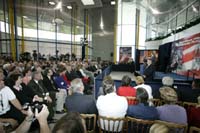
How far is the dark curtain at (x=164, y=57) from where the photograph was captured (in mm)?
8656

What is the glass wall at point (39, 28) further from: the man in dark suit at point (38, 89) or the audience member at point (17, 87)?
the audience member at point (17, 87)

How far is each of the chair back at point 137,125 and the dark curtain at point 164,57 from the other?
278 inches

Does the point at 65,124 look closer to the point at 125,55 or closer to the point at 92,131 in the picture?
the point at 92,131

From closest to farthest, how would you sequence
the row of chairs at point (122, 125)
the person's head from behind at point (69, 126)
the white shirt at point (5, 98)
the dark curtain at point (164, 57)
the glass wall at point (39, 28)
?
the person's head from behind at point (69, 126)
the row of chairs at point (122, 125)
the white shirt at point (5, 98)
the dark curtain at point (164, 57)
the glass wall at point (39, 28)

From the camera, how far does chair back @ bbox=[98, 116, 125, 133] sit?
2.27 meters

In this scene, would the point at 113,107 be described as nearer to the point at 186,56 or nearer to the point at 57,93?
the point at 57,93

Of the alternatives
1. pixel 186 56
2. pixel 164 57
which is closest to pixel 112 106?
pixel 186 56

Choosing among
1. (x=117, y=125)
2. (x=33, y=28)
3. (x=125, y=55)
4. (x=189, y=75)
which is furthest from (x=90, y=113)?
(x=33, y=28)

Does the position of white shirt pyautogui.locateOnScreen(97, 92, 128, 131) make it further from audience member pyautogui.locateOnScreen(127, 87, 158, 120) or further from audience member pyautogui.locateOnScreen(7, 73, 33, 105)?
audience member pyautogui.locateOnScreen(7, 73, 33, 105)

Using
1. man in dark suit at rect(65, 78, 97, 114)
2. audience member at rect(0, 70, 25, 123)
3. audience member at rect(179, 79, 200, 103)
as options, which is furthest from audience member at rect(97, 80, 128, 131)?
audience member at rect(179, 79, 200, 103)

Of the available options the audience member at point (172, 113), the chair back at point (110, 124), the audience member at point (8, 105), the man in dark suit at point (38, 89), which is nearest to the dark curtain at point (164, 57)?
the man in dark suit at point (38, 89)

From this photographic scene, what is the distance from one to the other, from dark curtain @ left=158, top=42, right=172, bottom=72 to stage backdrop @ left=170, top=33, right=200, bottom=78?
1.22ft

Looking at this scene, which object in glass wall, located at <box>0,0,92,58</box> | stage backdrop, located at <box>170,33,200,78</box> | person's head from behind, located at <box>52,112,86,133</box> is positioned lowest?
person's head from behind, located at <box>52,112,86,133</box>

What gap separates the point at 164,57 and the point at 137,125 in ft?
24.3
